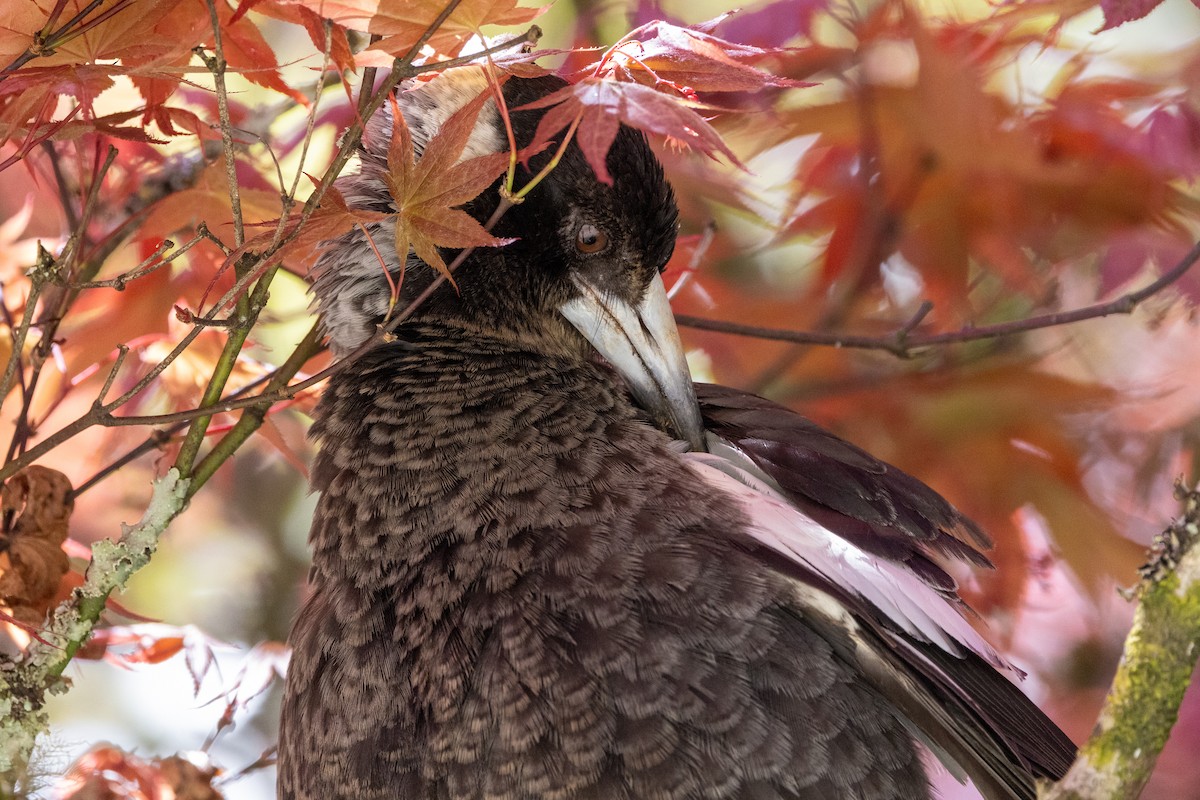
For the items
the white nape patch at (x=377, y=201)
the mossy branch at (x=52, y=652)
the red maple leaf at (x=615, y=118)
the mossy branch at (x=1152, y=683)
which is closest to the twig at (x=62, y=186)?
the white nape patch at (x=377, y=201)

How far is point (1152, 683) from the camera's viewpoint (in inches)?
35.7

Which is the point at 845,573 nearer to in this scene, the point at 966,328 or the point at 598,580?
the point at 598,580

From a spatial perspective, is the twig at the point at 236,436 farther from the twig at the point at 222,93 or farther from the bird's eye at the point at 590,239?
the bird's eye at the point at 590,239

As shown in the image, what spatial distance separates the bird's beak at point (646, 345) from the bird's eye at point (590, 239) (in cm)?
4

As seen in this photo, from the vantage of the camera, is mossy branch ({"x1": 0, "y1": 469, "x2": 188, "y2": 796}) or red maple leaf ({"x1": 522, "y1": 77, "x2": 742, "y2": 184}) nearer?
red maple leaf ({"x1": 522, "y1": 77, "x2": 742, "y2": 184})

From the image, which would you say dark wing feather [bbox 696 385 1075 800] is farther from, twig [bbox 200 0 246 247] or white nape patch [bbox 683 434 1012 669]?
twig [bbox 200 0 246 247]

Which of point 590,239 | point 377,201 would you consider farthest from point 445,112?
point 590,239

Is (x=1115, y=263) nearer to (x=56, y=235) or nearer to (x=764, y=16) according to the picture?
(x=764, y=16)

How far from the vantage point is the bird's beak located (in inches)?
55.2

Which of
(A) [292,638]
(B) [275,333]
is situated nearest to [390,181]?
(A) [292,638]

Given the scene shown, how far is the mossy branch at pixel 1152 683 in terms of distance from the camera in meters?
0.90

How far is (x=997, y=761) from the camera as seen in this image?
3.90 ft

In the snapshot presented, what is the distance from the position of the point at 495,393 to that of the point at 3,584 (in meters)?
0.59

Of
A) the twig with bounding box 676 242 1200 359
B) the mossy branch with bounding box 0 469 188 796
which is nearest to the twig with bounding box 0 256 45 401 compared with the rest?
the mossy branch with bounding box 0 469 188 796
